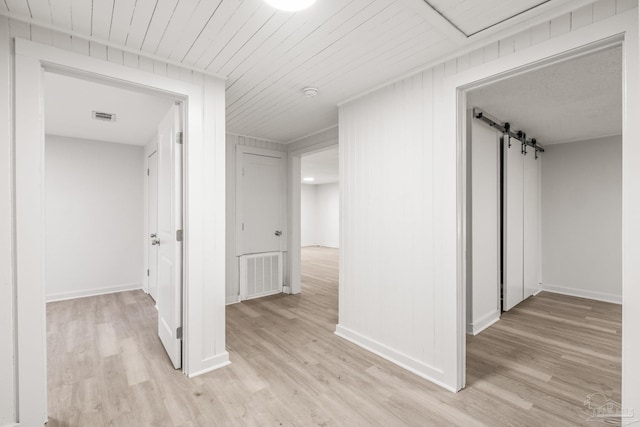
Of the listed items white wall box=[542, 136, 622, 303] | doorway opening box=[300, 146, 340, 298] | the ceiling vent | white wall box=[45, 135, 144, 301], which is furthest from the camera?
doorway opening box=[300, 146, 340, 298]

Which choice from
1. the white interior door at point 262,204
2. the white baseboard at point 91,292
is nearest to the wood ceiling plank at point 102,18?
the white interior door at point 262,204

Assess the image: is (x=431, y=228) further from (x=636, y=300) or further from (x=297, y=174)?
(x=297, y=174)

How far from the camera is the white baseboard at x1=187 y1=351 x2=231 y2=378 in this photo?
234 centimetres

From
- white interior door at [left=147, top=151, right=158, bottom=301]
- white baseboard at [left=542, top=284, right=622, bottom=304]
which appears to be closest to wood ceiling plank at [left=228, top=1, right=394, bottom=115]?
white interior door at [left=147, top=151, right=158, bottom=301]

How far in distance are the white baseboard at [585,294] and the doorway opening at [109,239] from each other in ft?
18.4

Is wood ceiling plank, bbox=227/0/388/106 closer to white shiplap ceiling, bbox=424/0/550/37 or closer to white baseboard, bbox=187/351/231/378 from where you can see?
white shiplap ceiling, bbox=424/0/550/37

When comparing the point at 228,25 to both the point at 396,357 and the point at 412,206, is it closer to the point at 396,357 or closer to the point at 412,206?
the point at 412,206

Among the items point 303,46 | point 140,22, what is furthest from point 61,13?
point 303,46

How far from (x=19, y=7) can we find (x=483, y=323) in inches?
179

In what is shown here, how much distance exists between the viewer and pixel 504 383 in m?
2.23

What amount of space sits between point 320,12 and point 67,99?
2.80 meters

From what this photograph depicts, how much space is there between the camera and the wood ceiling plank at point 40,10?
1.58 metres

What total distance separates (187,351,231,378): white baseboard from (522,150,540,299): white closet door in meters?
4.24

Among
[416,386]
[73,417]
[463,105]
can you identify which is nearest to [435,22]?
[463,105]
